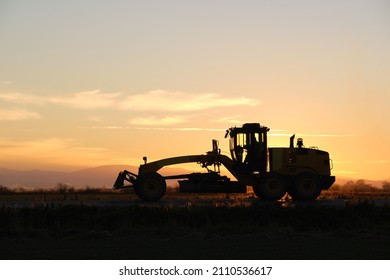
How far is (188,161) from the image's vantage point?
110 feet

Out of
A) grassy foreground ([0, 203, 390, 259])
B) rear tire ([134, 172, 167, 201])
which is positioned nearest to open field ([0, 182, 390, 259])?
grassy foreground ([0, 203, 390, 259])

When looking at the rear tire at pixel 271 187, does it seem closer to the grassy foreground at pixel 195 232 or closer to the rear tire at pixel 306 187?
the rear tire at pixel 306 187

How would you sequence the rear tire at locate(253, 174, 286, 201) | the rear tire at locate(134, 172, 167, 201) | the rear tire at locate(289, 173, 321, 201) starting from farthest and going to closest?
the rear tire at locate(289, 173, 321, 201), the rear tire at locate(253, 174, 286, 201), the rear tire at locate(134, 172, 167, 201)

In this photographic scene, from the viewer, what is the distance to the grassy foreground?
1788 cm

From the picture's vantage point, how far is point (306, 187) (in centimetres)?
3309

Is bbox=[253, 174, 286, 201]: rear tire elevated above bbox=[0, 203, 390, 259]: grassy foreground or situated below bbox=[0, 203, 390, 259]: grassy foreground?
above

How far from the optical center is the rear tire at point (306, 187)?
32906 mm

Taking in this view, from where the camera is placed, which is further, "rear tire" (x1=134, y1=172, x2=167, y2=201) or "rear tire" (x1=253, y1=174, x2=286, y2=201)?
"rear tire" (x1=253, y1=174, x2=286, y2=201)

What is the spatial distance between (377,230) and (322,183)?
37.6 ft

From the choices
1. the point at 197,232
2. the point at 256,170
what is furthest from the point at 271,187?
the point at 197,232

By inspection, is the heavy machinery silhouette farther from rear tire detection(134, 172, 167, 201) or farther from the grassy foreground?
the grassy foreground

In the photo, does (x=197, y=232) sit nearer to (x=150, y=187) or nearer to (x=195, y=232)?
(x=195, y=232)

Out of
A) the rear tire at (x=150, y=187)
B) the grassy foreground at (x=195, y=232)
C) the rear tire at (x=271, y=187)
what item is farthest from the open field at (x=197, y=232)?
the rear tire at (x=150, y=187)
